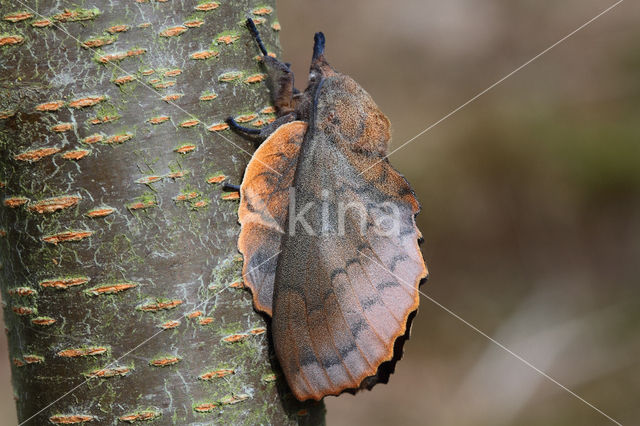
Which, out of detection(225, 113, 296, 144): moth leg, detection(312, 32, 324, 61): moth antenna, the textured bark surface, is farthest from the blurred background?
the textured bark surface

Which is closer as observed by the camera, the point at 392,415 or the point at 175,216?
the point at 175,216

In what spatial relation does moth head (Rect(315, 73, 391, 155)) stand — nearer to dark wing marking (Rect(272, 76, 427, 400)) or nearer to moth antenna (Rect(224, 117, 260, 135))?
dark wing marking (Rect(272, 76, 427, 400))

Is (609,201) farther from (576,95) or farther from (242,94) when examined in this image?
(242,94)

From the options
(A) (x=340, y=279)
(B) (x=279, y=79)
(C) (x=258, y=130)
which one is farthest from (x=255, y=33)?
(A) (x=340, y=279)

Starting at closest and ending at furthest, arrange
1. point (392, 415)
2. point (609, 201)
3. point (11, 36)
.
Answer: point (11, 36) < point (609, 201) < point (392, 415)

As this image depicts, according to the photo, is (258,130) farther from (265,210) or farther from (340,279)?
(340,279)

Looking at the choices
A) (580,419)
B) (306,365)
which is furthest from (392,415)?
(306,365)
